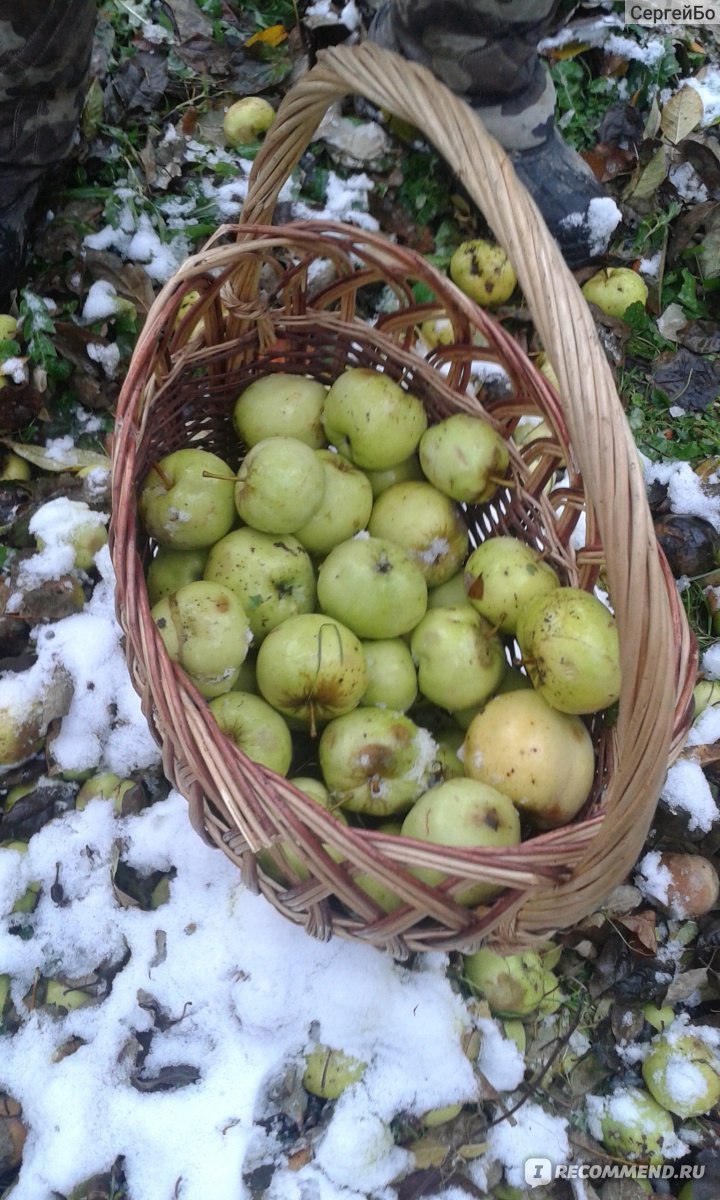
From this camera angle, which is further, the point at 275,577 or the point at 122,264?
the point at 122,264

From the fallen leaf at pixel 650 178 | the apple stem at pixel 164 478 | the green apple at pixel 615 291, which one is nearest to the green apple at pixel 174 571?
the apple stem at pixel 164 478

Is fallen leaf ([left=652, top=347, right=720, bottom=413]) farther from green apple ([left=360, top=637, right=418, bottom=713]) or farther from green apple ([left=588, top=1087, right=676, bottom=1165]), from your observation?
green apple ([left=588, top=1087, right=676, bottom=1165])

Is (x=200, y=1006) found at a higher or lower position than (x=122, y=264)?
lower

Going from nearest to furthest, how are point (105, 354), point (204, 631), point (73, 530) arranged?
point (204, 631)
point (73, 530)
point (105, 354)

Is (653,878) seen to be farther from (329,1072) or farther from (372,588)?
(372,588)

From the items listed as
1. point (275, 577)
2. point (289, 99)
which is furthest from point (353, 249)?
point (275, 577)

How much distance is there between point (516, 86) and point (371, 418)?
1824mm

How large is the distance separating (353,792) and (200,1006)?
606 mm

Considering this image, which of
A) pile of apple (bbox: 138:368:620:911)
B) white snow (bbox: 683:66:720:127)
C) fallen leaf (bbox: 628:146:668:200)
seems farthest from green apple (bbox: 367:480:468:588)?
white snow (bbox: 683:66:720:127)

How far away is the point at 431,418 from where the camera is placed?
194 cm

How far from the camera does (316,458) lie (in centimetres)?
165

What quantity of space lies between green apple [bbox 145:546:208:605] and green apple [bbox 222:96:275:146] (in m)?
1.94

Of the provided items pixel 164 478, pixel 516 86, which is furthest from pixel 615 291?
pixel 164 478

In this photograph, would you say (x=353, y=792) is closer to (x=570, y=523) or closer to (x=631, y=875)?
(x=570, y=523)
